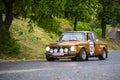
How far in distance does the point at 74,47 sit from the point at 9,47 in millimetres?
4368

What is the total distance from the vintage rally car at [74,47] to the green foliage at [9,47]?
8.62ft

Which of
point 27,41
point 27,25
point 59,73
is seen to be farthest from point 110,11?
point 59,73

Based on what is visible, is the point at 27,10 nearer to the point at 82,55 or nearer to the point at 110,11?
the point at 82,55

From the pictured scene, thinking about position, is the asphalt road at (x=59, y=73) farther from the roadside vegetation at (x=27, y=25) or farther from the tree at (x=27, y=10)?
the tree at (x=27, y=10)

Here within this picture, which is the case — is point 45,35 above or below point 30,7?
below

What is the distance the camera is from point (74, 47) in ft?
85.8

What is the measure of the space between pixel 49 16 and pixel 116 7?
137 feet

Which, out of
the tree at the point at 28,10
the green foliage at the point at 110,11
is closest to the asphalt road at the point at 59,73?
the tree at the point at 28,10

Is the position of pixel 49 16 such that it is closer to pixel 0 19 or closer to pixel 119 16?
pixel 0 19

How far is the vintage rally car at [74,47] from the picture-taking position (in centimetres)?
2623

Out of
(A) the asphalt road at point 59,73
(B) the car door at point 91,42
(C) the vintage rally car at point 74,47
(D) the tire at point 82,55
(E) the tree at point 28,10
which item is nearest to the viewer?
(A) the asphalt road at point 59,73

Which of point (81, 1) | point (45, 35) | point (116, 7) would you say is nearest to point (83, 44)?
point (45, 35)

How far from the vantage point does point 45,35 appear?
4359 centimetres

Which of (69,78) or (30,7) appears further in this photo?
(30,7)
